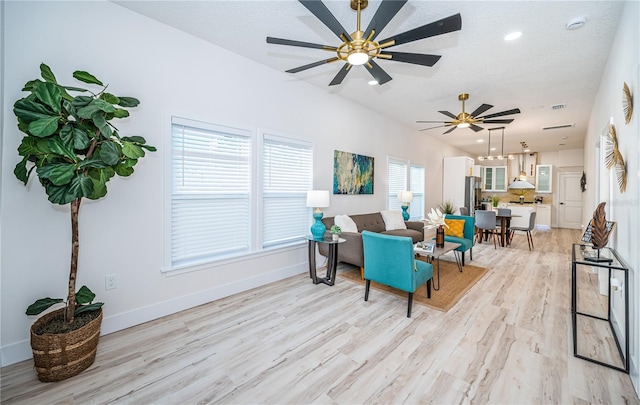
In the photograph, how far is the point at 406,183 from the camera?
6824mm

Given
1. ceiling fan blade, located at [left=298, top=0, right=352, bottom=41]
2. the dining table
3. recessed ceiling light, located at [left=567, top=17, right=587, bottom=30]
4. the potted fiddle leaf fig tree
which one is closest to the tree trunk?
the potted fiddle leaf fig tree

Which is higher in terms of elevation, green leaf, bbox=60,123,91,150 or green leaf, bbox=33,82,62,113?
green leaf, bbox=33,82,62,113

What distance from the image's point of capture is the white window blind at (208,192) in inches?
116

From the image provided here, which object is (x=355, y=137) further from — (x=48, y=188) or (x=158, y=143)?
(x=48, y=188)

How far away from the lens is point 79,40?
90.8 inches

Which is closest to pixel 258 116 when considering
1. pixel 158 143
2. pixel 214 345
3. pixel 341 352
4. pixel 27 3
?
pixel 158 143

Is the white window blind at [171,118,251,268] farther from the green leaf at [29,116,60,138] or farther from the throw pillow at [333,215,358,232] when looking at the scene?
the throw pillow at [333,215,358,232]

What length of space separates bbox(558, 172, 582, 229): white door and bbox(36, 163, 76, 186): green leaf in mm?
13530

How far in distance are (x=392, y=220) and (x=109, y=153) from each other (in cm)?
480

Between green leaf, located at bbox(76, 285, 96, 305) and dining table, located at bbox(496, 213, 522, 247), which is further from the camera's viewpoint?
dining table, located at bbox(496, 213, 522, 247)

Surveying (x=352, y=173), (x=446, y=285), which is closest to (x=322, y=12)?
(x=352, y=173)

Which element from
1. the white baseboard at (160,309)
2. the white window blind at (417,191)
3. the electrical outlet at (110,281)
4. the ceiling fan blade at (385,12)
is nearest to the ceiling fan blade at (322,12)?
the ceiling fan blade at (385,12)

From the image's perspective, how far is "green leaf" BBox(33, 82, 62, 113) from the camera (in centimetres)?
172

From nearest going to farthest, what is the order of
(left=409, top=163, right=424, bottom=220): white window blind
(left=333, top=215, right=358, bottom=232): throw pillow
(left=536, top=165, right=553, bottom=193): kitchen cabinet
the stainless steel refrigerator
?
(left=333, top=215, right=358, bottom=232): throw pillow
(left=409, top=163, right=424, bottom=220): white window blind
the stainless steel refrigerator
(left=536, top=165, right=553, bottom=193): kitchen cabinet
